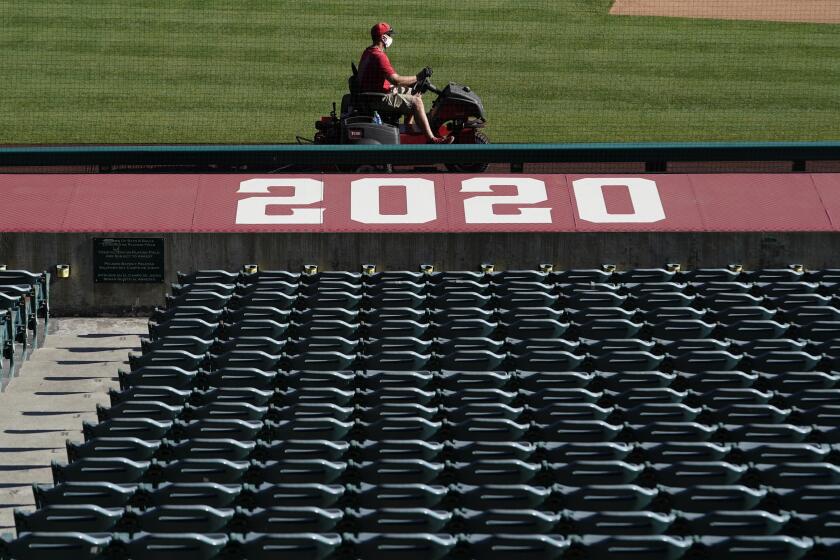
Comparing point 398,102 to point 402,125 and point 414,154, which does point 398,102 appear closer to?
point 402,125

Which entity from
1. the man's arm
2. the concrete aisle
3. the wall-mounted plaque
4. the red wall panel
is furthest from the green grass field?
the concrete aisle

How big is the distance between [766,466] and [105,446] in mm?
4804

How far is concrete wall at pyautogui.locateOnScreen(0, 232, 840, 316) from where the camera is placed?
1585 cm

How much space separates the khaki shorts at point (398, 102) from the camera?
17.7 metres

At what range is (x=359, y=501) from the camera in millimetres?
9656

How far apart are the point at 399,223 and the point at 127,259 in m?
3.09

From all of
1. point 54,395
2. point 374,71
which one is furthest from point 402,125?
point 54,395

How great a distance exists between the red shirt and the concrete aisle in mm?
4237

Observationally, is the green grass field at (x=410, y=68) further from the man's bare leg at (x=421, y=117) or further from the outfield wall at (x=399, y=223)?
the outfield wall at (x=399, y=223)

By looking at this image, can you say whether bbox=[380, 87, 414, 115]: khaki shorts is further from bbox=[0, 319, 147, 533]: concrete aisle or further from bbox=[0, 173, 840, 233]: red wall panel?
bbox=[0, 319, 147, 533]: concrete aisle

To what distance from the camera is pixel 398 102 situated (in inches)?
697

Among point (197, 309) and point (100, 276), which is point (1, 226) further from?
point (197, 309)

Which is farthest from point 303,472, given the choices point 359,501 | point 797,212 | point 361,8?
point 361,8

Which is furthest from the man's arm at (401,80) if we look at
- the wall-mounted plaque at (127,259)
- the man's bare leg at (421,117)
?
the wall-mounted plaque at (127,259)
